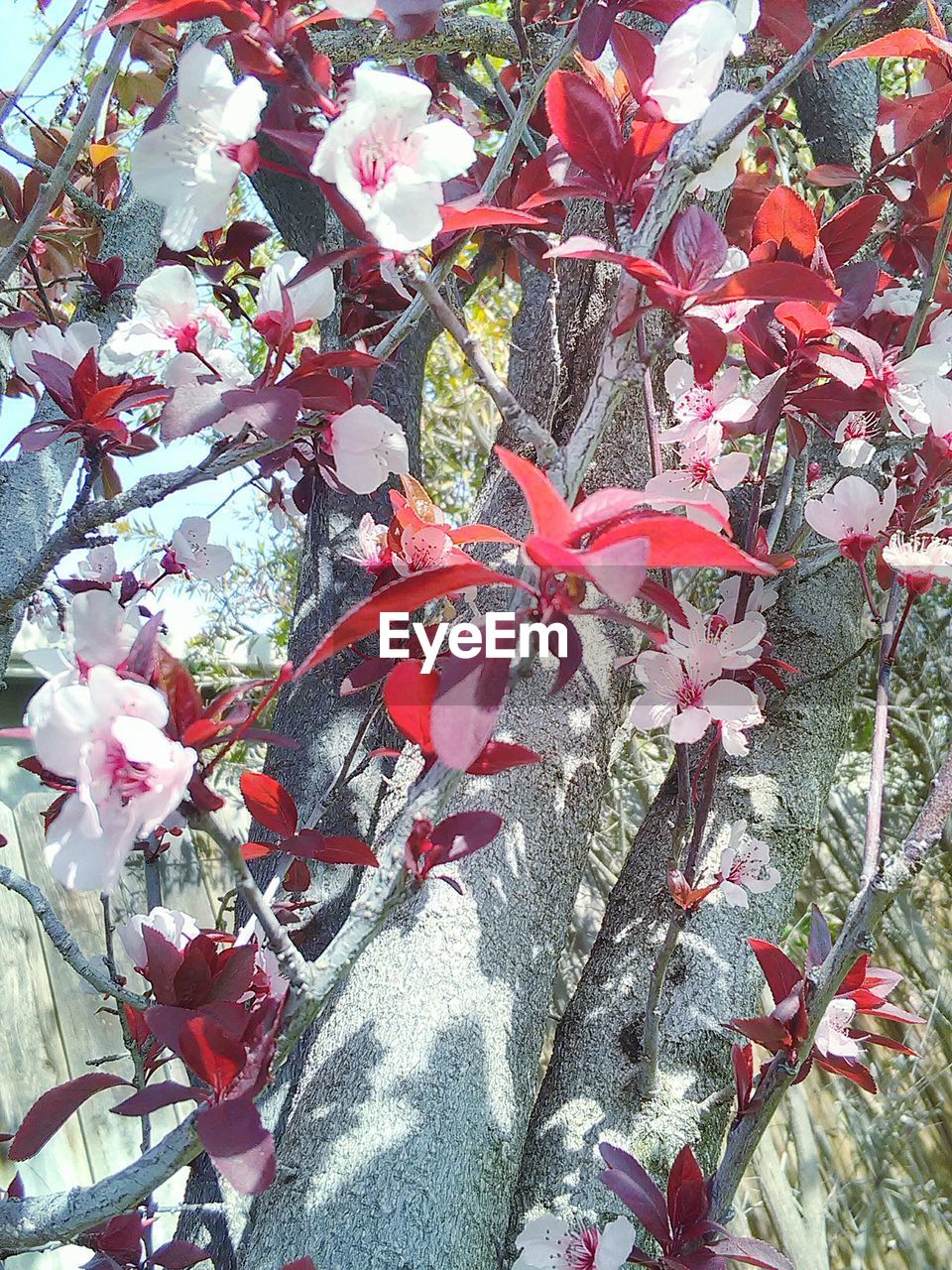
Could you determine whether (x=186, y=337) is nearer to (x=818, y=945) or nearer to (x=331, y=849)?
(x=331, y=849)

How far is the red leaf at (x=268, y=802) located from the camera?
0.79 m

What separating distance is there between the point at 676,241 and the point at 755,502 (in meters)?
0.37

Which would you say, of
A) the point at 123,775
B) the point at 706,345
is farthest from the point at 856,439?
the point at 123,775

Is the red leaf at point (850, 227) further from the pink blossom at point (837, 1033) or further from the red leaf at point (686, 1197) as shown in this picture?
the red leaf at point (686, 1197)

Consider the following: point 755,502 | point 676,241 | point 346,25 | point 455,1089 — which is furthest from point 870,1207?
point 346,25

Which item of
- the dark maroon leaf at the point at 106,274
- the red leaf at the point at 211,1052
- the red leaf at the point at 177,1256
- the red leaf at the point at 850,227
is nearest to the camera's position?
the red leaf at the point at 211,1052

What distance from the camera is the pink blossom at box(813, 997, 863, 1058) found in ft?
2.70

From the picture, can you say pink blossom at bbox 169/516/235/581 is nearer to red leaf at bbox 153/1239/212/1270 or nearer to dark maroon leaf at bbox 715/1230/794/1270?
red leaf at bbox 153/1239/212/1270

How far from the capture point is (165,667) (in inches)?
21.2

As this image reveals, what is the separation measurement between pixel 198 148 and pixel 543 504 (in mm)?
380

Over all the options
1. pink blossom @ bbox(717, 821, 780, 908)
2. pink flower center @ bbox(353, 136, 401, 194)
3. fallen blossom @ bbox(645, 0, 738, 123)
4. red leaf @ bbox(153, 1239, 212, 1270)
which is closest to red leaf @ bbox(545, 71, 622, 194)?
fallen blossom @ bbox(645, 0, 738, 123)

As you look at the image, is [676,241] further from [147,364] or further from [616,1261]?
[616,1261]

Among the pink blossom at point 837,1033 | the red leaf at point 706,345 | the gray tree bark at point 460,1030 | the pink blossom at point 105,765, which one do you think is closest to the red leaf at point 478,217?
the red leaf at point 706,345

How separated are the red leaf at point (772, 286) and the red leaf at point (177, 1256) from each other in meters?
0.87
